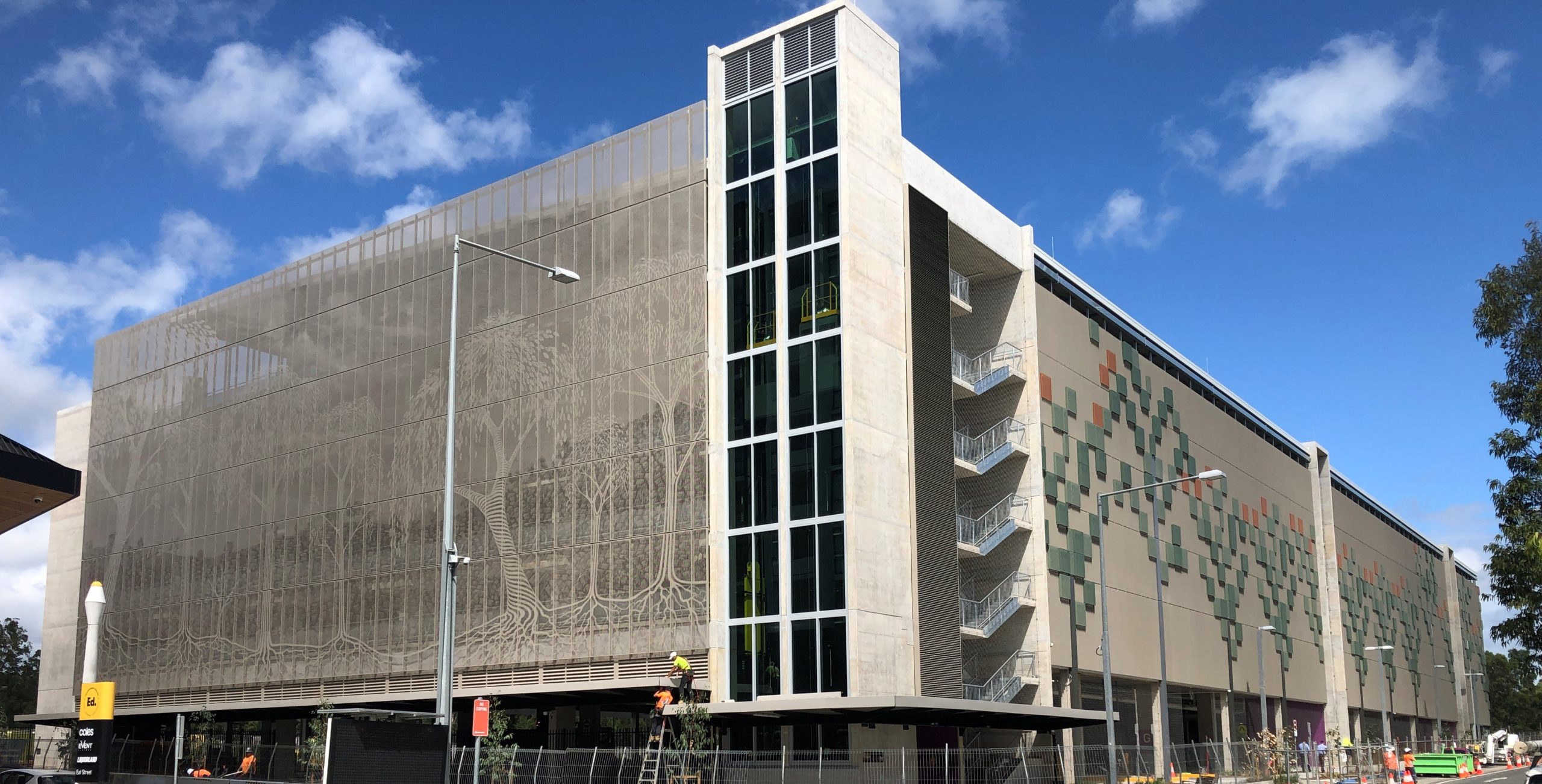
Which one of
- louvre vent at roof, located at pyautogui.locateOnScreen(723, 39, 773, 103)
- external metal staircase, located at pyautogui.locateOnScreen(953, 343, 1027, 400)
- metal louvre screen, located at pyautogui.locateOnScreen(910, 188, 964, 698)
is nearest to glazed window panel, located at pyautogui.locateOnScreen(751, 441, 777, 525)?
metal louvre screen, located at pyautogui.locateOnScreen(910, 188, 964, 698)

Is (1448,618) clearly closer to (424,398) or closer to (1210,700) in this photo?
(1210,700)

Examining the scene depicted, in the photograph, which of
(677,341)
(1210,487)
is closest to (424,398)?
(677,341)

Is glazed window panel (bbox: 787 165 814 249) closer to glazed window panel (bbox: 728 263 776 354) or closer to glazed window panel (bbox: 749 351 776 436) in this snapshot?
glazed window panel (bbox: 728 263 776 354)

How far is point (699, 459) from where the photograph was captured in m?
45.6

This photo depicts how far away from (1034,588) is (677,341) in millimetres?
18151

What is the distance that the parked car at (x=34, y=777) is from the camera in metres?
30.4

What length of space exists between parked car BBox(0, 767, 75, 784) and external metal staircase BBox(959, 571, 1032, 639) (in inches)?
1120

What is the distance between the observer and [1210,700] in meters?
74.9

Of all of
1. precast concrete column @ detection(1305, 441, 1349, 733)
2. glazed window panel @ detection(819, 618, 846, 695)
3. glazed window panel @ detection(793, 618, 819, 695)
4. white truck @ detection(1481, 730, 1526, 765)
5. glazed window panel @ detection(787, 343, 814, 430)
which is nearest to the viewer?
glazed window panel @ detection(819, 618, 846, 695)

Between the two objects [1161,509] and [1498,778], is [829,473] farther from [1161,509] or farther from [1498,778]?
[1498,778]

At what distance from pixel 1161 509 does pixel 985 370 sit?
16.2 m

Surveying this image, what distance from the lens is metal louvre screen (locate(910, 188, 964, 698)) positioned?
46.2 meters

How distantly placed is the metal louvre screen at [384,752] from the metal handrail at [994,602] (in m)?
29.4

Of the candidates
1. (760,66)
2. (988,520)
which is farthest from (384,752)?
(988,520)
